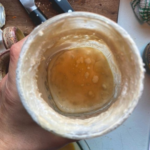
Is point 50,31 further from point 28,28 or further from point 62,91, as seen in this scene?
point 28,28

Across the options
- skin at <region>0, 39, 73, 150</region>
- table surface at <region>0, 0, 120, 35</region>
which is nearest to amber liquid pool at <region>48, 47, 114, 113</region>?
skin at <region>0, 39, 73, 150</region>

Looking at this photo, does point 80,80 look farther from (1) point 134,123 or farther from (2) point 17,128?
(1) point 134,123

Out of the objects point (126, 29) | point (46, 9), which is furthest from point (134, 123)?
point (46, 9)

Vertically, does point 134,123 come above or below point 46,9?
below

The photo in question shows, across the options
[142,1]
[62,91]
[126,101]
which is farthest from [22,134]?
[142,1]

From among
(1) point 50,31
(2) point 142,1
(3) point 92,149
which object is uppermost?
(1) point 50,31

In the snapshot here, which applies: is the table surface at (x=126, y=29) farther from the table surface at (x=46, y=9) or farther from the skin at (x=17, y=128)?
the skin at (x=17, y=128)

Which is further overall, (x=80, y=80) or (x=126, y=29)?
(x=126, y=29)
